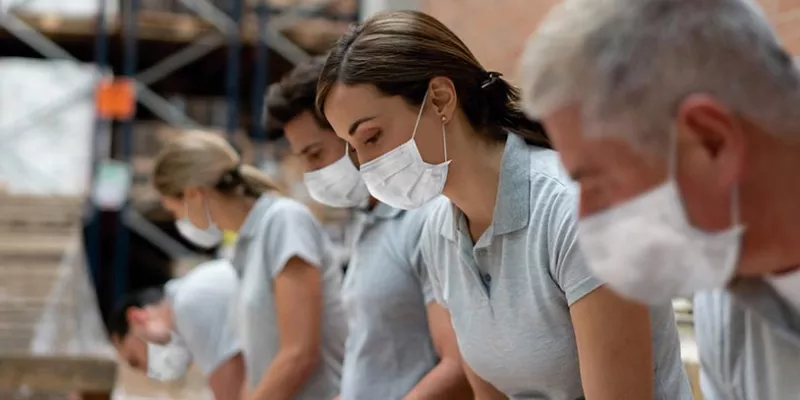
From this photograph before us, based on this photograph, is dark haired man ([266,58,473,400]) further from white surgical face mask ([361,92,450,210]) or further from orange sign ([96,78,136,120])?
orange sign ([96,78,136,120])

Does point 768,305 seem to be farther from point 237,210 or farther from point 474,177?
point 237,210

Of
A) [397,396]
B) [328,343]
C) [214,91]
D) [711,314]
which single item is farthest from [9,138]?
[711,314]

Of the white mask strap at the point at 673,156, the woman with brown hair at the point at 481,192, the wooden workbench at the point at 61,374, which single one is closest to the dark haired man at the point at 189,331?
the wooden workbench at the point at 61,374

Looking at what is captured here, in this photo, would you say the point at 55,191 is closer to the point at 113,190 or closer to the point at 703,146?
the point at 113,190

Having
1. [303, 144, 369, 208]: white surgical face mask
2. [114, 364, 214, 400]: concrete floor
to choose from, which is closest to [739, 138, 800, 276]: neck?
[303, 144, 369, 208]: white surgical face mask

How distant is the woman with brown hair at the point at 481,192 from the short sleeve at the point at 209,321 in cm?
110

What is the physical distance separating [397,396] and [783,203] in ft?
3.48

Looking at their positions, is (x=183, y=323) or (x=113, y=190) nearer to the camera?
(x=183, y=323)

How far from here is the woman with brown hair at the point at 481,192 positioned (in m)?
1.18

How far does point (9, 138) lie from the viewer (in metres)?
5.09

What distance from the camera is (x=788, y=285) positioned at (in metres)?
0.82

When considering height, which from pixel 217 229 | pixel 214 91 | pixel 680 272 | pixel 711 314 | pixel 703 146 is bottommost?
pixel 214 91

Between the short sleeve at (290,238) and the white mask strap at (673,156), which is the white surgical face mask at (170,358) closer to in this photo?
the short sleeve at (290,238)

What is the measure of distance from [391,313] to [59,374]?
3.20 feet
